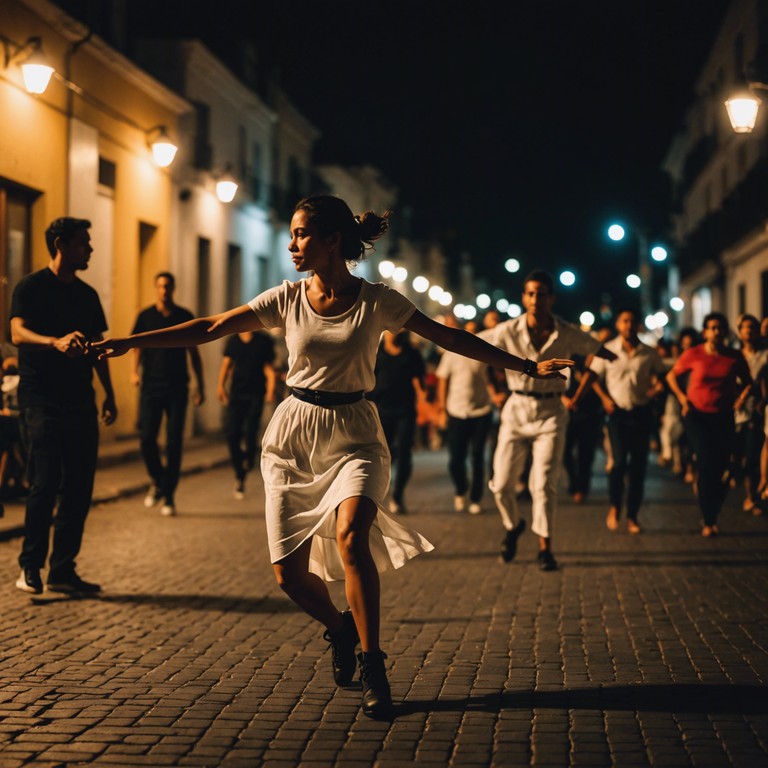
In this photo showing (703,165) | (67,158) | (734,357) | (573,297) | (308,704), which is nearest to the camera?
(308,704)

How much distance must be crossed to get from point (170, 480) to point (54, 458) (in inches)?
185

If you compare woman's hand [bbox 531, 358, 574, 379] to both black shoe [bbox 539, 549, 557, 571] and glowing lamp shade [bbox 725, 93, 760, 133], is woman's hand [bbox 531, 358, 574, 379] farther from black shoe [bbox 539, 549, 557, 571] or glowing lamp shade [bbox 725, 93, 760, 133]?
glowing lamp shade [bbox 725, 93, 760, 133]

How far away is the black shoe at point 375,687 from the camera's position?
5.01 meters

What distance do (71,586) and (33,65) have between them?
346 inches

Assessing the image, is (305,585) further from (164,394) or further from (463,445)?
(463,445)

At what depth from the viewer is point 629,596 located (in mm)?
8031

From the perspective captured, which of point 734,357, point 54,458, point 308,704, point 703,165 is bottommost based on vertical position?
point 308,704

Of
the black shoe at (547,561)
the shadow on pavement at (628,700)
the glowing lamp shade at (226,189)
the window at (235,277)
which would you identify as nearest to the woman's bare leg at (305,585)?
the shadow on pavement at (628,700)

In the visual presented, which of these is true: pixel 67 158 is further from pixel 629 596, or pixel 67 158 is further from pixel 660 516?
pixel 629 596

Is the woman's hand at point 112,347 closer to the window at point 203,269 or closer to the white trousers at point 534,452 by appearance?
the white trousers at point 534,452

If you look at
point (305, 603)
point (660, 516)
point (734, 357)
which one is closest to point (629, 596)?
point (305, 603)

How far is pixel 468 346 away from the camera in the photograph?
552 centimetres

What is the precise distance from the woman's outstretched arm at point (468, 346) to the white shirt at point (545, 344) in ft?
10.9

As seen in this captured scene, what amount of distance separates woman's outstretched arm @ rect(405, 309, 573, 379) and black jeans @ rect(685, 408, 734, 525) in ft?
19.8
